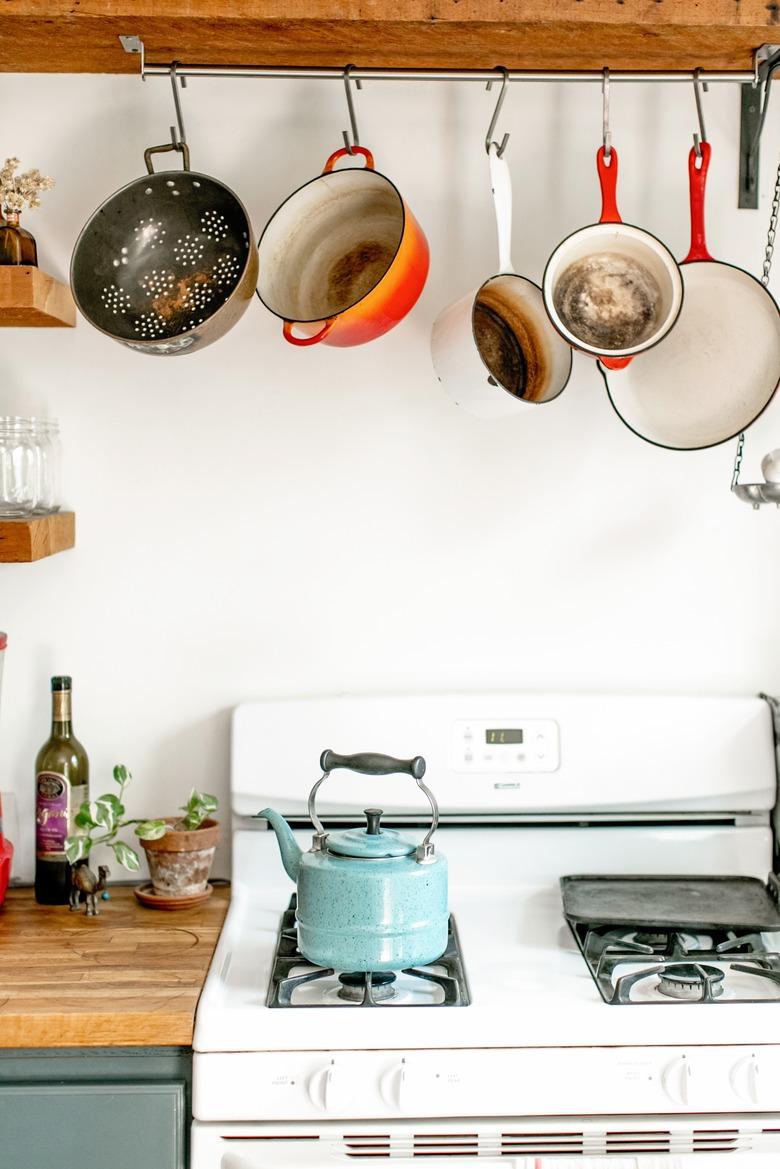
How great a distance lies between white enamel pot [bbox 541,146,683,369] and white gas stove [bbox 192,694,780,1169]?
0.57 m

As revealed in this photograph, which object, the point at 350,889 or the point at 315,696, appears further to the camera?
the point at 315,696

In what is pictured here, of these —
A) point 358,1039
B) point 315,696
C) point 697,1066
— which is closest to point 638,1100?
point 697,1066

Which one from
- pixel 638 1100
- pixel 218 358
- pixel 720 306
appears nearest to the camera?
pixel 638 1100

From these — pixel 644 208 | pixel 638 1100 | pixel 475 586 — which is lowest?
pixel 638 1100

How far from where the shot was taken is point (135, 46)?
5.51 feet

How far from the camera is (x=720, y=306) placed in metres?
1.77

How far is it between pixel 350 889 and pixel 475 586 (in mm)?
649

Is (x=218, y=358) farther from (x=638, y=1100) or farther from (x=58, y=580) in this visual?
(x=638, y=1100)

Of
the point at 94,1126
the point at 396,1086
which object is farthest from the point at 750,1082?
the point at 94,1126

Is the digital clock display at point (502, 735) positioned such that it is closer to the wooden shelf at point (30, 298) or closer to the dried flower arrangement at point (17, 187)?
the wooden shelf at point (30, 298)

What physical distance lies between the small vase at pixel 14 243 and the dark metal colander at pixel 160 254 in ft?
0.33

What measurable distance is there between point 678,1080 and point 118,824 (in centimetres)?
90

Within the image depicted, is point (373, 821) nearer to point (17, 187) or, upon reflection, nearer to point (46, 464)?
point (46, 464)

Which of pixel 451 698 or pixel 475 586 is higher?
pixel 475 586
